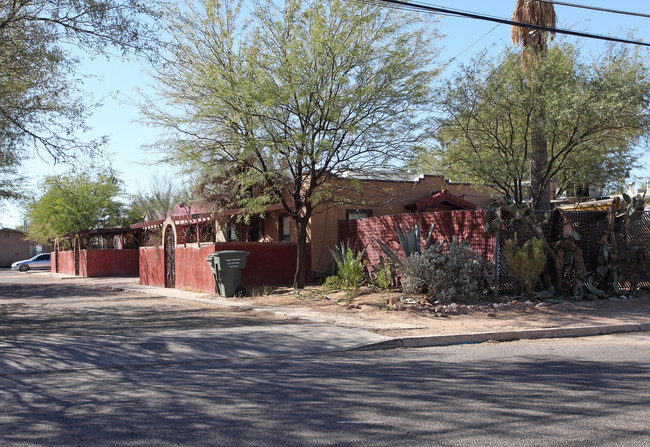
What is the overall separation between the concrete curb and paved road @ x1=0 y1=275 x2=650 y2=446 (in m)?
0.57

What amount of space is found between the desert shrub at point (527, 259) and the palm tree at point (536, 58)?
3.78 metres

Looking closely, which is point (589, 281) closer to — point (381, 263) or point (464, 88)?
point (381, 263)

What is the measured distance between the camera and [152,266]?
24.8 meters

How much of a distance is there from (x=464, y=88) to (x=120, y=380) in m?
12.8

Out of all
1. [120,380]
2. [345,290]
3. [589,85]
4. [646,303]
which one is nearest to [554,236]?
[646,303]

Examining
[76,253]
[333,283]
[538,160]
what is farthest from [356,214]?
[76,253]

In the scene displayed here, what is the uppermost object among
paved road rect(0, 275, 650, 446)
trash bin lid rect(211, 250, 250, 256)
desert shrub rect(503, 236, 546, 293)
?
trash bin lid rect(211, 250, 250, 256)

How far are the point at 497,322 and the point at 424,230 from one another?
4.96 metres

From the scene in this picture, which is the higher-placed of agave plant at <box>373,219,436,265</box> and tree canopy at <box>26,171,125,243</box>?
tree canopy at <box>26,171,125,243</box>

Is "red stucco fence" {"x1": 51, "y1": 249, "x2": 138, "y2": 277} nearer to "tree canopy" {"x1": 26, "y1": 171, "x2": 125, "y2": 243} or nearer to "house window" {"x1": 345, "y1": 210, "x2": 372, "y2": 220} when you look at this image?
"tree canopy" {"x1": 26, "y1": 171, "x2": 125, "y2": 243}

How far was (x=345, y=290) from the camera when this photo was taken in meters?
15.8

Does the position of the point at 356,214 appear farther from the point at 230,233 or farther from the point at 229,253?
the point at 230,233

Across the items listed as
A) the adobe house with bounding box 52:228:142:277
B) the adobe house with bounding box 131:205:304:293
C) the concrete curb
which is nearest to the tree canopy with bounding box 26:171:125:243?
the adobe house with bounding box 52:228:142:277

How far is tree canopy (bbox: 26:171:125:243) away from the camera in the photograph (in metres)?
36.9
